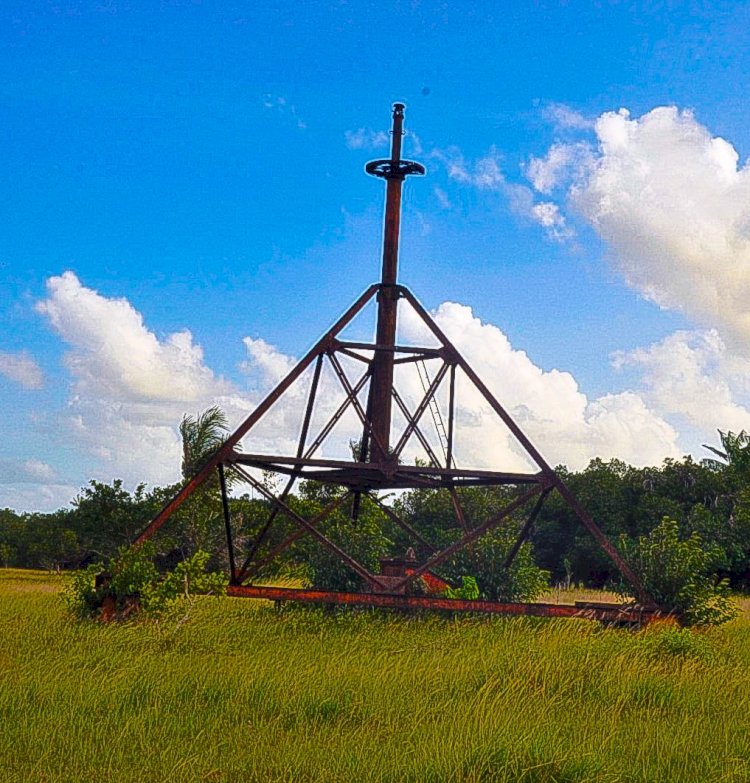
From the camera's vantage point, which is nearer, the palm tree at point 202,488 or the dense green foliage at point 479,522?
the dense green foliage at point 479,522

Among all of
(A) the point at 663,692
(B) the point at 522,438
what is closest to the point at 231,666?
(A) the point at 663,692

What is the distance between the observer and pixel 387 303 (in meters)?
15.7

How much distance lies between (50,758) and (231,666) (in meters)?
3.36

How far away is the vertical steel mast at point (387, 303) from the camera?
15438 millimetres

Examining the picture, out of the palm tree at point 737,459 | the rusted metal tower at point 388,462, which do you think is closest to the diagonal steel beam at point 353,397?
the rusted metal tower at point 388,462

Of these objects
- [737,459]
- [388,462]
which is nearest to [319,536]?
[388,462]

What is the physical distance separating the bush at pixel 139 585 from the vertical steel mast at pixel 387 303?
3158 mm

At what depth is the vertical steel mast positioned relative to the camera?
15438mm

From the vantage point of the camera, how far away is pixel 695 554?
49.1 feet

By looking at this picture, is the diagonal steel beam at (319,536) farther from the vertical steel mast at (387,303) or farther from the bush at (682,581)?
the bush at (682,581)

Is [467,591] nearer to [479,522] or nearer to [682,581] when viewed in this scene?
[682,581]

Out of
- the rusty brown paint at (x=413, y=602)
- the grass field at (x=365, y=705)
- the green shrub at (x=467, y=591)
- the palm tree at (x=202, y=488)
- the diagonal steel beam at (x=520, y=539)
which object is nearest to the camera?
the grass field at (x=365, y=705)

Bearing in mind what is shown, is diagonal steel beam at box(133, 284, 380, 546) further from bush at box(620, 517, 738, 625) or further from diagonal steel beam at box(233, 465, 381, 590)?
bush at box(620, 517, 738, 625)

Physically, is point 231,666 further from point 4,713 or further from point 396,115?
point 396,115
